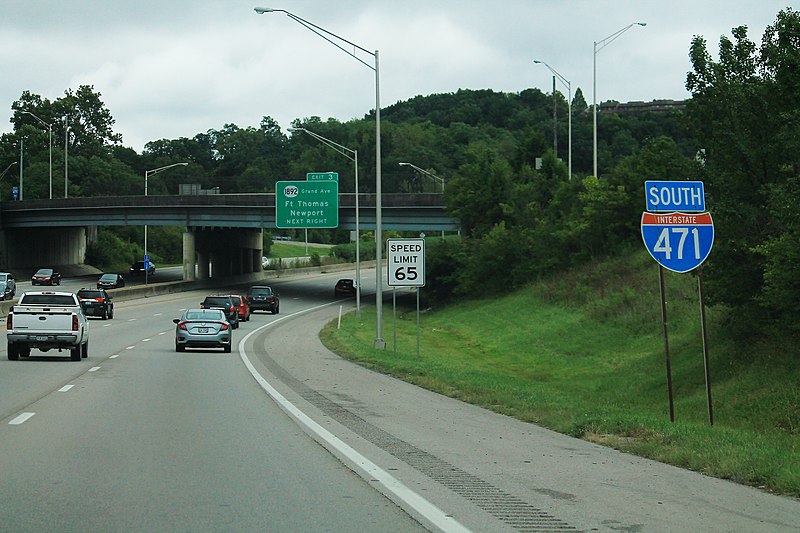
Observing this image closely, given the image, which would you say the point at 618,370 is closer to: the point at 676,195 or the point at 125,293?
the point at 676,195

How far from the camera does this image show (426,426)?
15.5m

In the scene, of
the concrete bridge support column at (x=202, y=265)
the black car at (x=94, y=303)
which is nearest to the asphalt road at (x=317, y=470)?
the black car at (x=94, y=303)

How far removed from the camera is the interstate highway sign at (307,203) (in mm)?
70938

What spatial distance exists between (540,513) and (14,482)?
16.1 ft

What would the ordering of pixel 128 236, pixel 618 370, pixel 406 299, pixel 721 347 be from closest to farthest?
pixel 721 347, pixel 618 370, pixel 406 299, pixel 128 236

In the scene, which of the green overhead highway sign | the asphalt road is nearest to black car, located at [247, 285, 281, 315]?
the green overhead highway sign

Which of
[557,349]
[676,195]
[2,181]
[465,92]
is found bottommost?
[557,349]

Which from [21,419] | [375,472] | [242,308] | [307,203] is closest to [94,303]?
[242,308]

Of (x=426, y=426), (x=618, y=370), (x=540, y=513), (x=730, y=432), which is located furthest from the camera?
(x=618, y=370)

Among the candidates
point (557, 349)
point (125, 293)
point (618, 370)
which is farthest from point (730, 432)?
point (125, 293)

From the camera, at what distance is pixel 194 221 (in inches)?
3406

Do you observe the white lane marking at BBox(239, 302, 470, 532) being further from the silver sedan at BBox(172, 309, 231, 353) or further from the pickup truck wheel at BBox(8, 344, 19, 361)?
the silver sedan at BBox(172, 309, 231, 353)

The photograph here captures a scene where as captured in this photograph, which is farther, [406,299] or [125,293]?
[406,299]

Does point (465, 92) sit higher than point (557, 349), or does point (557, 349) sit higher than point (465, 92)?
point (465, 92)
